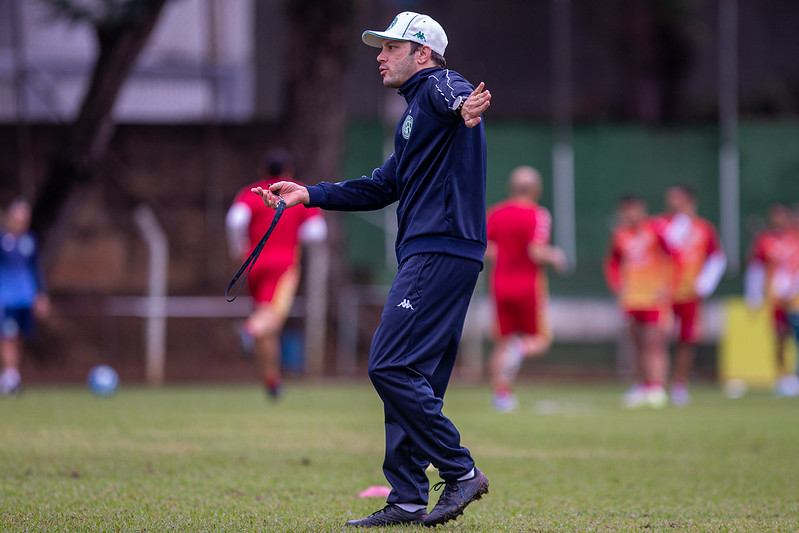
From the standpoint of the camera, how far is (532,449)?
8062 millimetres

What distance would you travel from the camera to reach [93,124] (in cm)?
1634

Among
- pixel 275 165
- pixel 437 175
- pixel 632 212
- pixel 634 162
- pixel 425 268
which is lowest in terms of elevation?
pixel 425 268

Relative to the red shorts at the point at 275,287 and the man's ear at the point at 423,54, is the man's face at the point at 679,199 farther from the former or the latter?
the man's ear at the point at 423,54

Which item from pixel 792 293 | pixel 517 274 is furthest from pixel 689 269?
pixel 517 274

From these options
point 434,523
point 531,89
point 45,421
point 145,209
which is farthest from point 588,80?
point 434,523

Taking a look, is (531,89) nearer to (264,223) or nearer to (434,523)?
(264,223)

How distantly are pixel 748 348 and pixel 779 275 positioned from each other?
2483 mm

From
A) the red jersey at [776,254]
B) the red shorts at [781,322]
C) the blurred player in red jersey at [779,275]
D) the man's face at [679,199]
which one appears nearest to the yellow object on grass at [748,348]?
the blurred player in red jersey at [779,275]

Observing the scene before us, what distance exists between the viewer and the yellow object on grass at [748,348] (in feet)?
60.6

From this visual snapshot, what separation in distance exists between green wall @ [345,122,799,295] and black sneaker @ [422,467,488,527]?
16.5 meters

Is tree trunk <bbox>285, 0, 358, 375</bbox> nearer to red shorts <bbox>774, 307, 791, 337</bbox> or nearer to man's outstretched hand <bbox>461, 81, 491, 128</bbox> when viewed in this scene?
red shorts <bbox>774, 307, 791, 337</bbox>

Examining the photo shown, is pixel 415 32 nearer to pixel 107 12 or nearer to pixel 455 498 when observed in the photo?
pixel 455 498

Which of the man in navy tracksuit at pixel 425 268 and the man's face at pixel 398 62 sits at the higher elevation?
the man's face at pixel 398 62

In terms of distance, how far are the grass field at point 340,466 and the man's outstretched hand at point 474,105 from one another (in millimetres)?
1669
